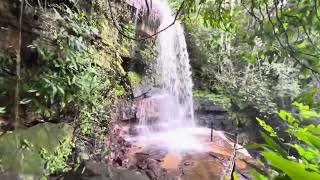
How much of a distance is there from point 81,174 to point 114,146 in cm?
196

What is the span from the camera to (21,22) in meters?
2.28

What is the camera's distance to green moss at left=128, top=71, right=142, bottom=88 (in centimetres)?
623

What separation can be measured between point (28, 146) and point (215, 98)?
649 centimetres

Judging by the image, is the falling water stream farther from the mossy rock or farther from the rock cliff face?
the mossy rock

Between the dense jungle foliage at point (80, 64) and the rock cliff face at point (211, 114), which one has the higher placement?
the dense jungle foliage at point (80, 64)

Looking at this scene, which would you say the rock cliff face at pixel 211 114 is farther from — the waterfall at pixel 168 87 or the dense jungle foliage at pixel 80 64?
the dense jungle foliage at pixel 80 64

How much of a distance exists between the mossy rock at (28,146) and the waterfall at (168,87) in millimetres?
3796

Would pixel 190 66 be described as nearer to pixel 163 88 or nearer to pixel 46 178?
pixel 163 88

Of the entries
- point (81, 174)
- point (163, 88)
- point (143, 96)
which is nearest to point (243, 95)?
point (163, 88)

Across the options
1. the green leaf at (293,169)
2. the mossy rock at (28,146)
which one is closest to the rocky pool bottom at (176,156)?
the mossy rock at (28,146)

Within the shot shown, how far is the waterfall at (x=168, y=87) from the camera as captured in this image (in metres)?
6.57

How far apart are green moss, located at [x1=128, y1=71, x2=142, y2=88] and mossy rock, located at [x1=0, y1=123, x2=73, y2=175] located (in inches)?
145

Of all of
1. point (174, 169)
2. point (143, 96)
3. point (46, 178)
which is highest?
point (143, 96)

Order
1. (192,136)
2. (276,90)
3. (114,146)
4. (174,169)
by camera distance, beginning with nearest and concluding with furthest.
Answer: (174,169) < (114,146) < (192,136) < (276,90)
